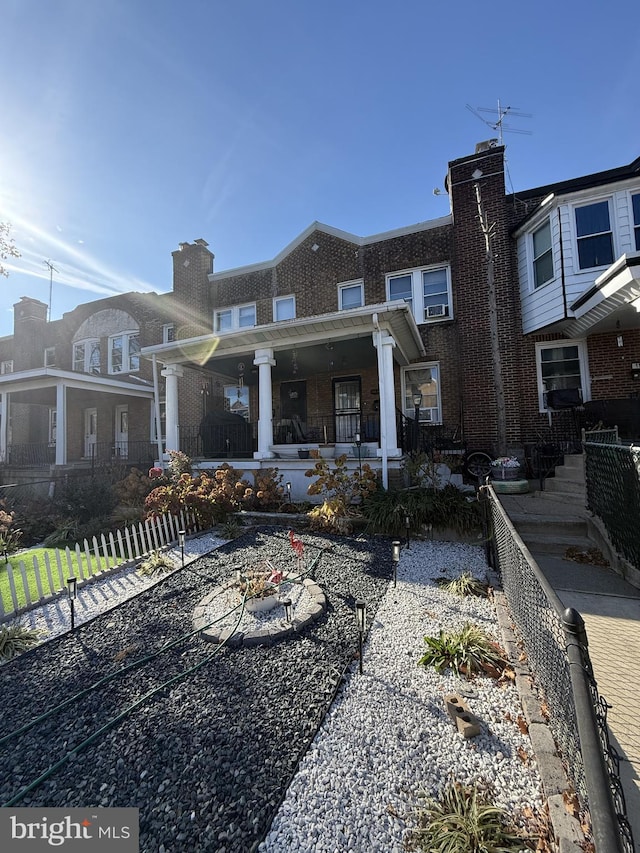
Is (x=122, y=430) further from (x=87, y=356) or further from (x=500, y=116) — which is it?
(x=500, y=116)

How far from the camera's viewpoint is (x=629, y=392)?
8523 mm

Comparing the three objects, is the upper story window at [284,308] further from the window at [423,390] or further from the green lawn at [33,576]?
the green lawn at [33,576]

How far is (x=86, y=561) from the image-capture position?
17.0 ft

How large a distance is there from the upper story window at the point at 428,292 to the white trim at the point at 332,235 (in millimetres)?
1274

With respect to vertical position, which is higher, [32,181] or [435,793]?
[32,181]

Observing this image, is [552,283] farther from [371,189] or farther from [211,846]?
[211,846]

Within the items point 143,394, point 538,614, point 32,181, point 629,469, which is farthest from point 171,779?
point 143,394

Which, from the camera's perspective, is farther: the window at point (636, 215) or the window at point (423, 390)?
the window at point (423, 390)

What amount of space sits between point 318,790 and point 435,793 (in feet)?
1.97

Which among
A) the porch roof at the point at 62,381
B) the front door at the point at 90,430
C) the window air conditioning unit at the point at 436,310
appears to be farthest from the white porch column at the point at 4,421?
the window air conditioning unit at the point at 436,310

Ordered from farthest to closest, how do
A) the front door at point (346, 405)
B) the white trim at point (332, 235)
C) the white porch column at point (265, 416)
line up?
the front door at point (346, 405) → the white trim at point (332, 235) → the white porch column at point (265, 416)

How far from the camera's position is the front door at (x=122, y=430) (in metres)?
15.6

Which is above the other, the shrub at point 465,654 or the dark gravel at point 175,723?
the shrub at point 465,654

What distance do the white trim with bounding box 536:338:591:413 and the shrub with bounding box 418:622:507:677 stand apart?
26.2 ft
